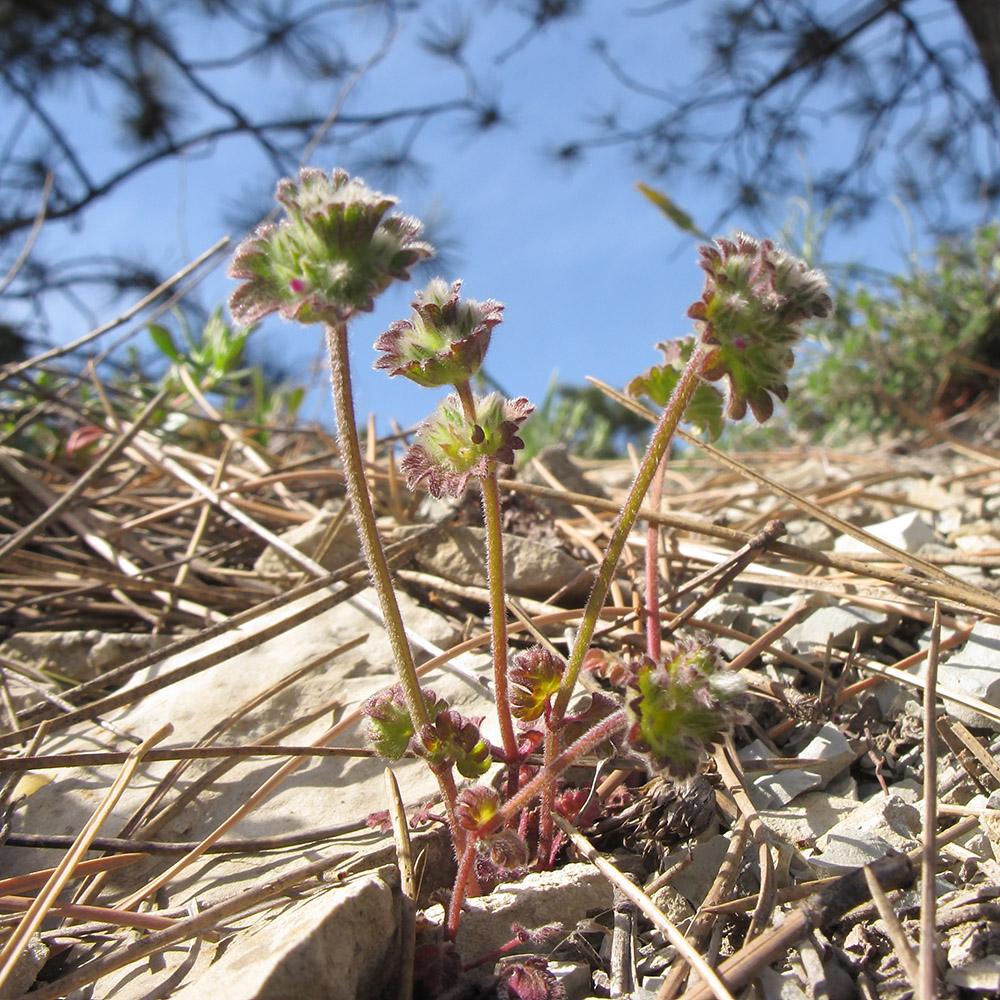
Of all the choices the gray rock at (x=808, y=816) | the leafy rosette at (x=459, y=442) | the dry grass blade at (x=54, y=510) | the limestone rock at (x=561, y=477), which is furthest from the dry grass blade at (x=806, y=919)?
the dry grass blade at (x=54, y=510)

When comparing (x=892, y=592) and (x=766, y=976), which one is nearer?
(x=766, y=976)

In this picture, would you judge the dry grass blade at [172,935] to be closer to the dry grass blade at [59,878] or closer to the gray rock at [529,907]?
the dry grass blade at [59,878]

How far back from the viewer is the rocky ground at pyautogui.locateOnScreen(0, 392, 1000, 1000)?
3.43ft

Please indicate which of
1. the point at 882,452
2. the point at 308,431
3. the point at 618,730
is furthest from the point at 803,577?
the point at 882,452

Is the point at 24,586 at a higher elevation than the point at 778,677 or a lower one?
higher

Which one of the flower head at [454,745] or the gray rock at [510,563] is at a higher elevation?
the gray rock at [510,563]

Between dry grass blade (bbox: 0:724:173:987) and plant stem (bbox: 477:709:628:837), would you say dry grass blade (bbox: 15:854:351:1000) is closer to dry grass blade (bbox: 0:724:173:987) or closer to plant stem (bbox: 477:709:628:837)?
dry grass blade (bbox: 0:724:173:987)

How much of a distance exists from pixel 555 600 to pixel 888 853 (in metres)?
0.90

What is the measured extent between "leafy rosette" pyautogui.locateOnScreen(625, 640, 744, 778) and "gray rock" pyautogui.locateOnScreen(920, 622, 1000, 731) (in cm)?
69

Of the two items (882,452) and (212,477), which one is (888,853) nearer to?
(212,477)

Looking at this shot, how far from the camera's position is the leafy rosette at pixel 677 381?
61.6 inches

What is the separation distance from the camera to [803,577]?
5.99 feet

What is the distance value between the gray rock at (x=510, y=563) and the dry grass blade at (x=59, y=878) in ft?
2.44

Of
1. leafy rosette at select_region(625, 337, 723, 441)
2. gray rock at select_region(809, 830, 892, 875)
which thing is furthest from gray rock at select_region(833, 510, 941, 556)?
gray rock at select_region(809, 830, 892, 875)
